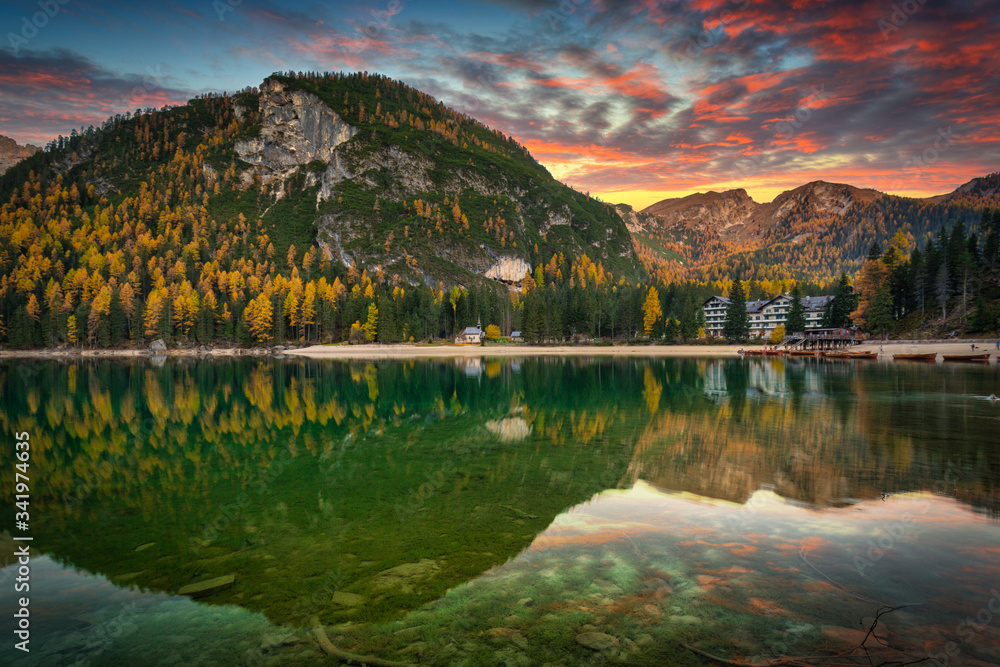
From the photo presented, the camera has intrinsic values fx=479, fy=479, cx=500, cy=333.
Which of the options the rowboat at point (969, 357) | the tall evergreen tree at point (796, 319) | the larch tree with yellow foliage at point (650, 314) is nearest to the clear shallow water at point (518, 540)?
the rowboat at point (969, 357)

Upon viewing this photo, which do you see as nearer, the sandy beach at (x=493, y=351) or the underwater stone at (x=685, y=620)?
the underwater stone at (x=685, y=620)

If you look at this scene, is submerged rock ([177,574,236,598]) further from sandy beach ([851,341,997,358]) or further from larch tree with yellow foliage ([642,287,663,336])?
larch tree with yellow foliage ([642,287,663,336])

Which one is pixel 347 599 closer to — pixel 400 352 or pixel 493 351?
pixel 400 352

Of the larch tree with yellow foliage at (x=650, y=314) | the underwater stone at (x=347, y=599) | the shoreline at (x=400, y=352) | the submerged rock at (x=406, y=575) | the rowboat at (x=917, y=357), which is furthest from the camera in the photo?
the larch tree with yellow foliage at (x=650, y=314)

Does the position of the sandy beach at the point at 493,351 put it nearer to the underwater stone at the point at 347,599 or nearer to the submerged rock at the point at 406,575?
the submerged rock at the point at 406,575

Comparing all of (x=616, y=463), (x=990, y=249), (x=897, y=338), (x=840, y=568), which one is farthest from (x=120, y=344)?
(x=990, y=249)

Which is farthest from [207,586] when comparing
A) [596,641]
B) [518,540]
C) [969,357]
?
[969,357]

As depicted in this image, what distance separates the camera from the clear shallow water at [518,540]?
6848 millimetres

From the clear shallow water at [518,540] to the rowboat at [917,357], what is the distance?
5819 centimetres

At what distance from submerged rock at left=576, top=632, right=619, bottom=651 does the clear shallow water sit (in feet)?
0.12

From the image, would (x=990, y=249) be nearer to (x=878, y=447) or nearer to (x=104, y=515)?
(x=878, y=447)

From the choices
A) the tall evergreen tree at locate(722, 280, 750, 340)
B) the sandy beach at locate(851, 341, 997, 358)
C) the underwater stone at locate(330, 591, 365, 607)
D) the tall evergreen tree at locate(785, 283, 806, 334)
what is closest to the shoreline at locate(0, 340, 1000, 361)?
the tall evergreen tree at locate(722, 280, 750, 340)

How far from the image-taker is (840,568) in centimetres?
877

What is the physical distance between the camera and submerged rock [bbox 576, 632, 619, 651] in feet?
21.5
